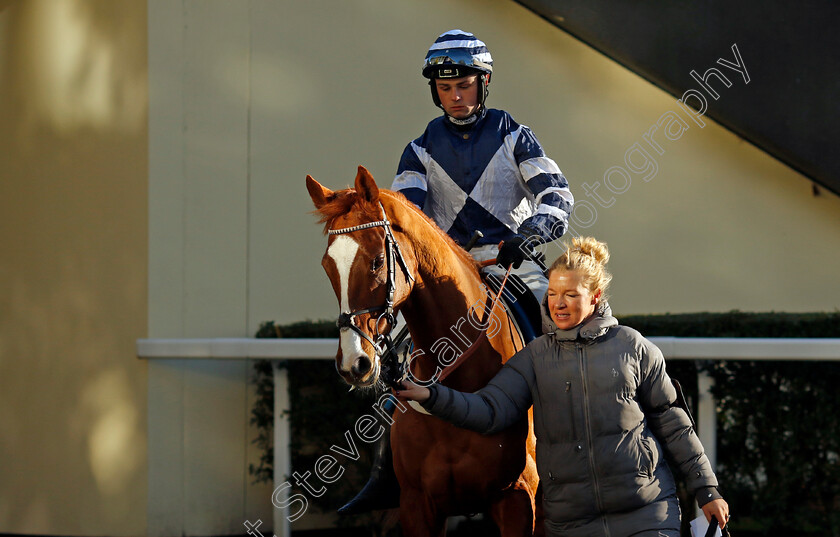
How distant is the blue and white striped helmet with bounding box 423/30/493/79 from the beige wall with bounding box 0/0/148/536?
2.92 meters

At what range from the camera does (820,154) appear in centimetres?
571

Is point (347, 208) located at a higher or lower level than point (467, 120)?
lower

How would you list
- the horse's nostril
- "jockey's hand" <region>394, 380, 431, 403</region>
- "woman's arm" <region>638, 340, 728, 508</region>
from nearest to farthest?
the horse's nostril < "jockey's hand" <region>394, 380, 431, 403</region> < "woman's arm" <region>638, 340, 728, 508</region>

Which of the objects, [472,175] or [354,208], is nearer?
[354,208]

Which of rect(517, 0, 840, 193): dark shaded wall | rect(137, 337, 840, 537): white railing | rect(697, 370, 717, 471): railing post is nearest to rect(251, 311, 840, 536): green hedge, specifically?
rect(697, 370, 717, 471): railing post

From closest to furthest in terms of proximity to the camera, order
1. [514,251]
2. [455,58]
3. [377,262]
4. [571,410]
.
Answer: [377,262], [571,410], [514,251], [455,58]

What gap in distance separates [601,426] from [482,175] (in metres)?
1.15

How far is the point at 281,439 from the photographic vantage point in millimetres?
5516

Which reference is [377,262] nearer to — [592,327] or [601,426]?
[592,327]

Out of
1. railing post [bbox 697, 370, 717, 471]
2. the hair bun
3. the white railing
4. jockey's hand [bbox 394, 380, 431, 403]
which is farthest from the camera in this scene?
railing post [bbox 697, 370, 717, 471]

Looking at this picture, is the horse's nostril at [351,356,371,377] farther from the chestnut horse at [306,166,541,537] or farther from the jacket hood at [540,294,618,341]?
the jacket hood at [540,294,618,341]

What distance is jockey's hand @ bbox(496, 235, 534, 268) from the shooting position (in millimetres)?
3104

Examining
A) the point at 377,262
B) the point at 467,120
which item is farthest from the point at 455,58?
the point at 377,262

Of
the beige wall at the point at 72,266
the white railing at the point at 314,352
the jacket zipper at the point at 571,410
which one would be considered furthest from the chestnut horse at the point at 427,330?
the beige wall at the point at 72,266
